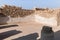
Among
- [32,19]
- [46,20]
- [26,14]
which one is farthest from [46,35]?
[26,14]

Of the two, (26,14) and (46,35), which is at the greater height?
(46,35)

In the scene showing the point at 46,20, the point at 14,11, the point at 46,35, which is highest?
the point at 46,35

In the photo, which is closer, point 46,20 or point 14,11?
point 46,20

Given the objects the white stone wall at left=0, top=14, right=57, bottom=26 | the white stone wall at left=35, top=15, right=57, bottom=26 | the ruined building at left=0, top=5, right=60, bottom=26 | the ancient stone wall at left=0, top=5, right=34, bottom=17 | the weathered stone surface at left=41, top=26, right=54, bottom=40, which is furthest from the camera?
the ancient stone wall at left=0, top=5, right=34, bottom=17

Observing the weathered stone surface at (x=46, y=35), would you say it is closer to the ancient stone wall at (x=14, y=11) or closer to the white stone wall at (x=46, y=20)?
the white stone wall at (x=46, y=20)

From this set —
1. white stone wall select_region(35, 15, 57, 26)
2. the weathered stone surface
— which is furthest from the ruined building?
the weathered stone surface

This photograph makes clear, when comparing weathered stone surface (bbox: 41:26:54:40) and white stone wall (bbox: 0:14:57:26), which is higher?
weathered stone surface (bbox: 41:26:54:40)

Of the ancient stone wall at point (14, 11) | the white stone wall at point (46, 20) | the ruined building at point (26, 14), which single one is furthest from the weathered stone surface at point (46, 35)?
the ancient stone wall at point (14, 11)

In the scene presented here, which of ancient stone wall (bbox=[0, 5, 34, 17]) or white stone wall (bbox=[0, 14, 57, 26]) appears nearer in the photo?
white stone wall (bbox=[0, 14, 57, 26])

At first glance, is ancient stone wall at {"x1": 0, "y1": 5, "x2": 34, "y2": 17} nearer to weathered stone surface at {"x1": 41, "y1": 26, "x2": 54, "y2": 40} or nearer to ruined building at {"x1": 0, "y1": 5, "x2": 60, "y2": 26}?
ruined building at {"x1": 0, "y1": 5, "x2": 60, "y2": 26}

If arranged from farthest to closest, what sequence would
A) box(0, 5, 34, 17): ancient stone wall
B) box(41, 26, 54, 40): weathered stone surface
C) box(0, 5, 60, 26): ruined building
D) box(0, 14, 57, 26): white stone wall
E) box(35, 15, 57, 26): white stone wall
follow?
1. box(0, 5, 34, 17): ancient stone wall
2. box(0, 5, 60, 26): ruined building
3. box(0, 14, 57, 26): white stone wall
4. box(35, 15, 57, 26): white stone wall
5. box(41, 26, 54, 40): weathered stone surface

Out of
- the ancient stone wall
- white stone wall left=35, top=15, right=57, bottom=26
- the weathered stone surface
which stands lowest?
white stone wall left=35, top=15, right=57, bottom=26

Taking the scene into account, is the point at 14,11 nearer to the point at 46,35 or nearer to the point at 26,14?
the point at 26,14

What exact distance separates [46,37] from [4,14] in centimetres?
2054
